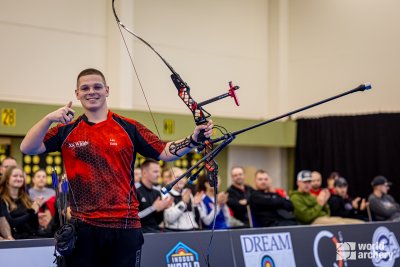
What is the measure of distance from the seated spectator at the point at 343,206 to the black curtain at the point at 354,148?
355 cm

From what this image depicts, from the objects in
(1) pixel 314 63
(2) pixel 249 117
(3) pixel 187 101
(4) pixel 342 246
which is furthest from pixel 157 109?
(3) pixel 187 101

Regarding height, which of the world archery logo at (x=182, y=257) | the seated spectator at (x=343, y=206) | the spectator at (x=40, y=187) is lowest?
the world archery logo at (x=182, y=257)

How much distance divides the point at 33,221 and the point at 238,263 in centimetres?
232

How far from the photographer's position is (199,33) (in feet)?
55.1

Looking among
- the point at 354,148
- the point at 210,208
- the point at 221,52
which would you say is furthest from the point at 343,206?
the point at 221,52

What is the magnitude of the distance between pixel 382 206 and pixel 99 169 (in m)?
9.04

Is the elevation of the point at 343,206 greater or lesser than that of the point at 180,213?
lesser

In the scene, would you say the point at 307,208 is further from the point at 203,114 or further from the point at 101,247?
the point at 101,247

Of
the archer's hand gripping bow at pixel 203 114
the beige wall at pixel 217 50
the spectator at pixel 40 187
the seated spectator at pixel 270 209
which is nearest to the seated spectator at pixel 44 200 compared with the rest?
the spectator at pixel 40 187

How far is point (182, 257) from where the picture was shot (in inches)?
273

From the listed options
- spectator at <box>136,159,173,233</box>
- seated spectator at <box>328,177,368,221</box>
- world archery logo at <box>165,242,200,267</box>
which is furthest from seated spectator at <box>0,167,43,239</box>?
seated spectator at <box>328,177,368,221</box>

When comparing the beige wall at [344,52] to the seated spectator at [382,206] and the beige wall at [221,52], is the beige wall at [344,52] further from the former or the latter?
the seated spectator at [382,206]

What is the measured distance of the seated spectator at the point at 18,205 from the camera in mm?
7387

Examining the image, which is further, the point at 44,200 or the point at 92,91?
the point at 44,200
